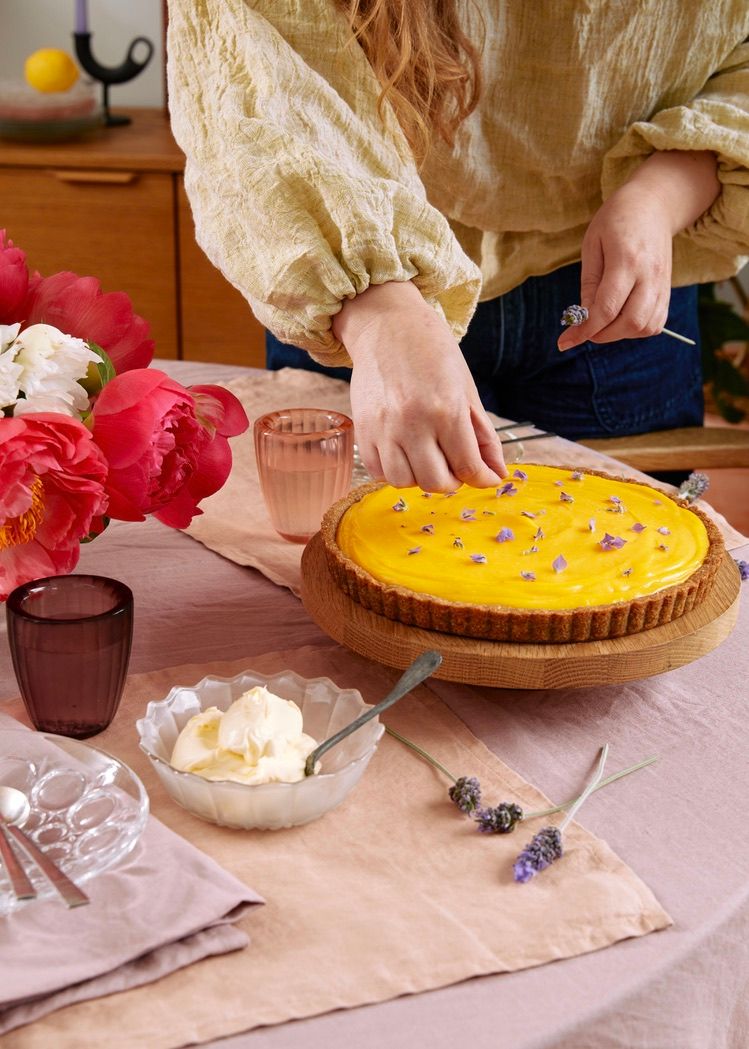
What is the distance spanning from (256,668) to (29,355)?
315mm

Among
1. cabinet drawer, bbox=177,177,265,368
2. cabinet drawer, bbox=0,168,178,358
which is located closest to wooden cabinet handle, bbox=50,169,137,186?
cabinet drawer, bbox=0,168,178,358

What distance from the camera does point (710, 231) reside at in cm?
150

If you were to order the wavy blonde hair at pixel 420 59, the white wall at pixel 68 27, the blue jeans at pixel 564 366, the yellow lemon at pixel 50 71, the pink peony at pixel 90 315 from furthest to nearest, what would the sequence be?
1. the white wall at pixel 68 27
2. the yellow lemon at pixel 50 71
3. the blue jeans at pixel 564 366
4. the wavy blonde hair at pixel 420 59
5. the pink peony at pixel 90 315

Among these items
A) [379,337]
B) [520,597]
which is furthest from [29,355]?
[520,597]

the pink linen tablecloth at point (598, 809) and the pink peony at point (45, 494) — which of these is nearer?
the pink linen tablecloth at point (598, 809)

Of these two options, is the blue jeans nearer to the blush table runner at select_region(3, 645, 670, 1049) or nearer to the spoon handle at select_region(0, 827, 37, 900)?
the blush table runner at select_region(3, 645, 670, 1049)

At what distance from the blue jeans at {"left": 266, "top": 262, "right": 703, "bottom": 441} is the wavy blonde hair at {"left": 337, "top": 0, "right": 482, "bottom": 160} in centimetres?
44

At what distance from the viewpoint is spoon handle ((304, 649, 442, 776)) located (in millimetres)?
793

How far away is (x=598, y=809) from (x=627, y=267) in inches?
25.7

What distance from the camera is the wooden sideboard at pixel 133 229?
336 cm

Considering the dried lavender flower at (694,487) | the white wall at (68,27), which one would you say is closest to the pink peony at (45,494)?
the dried lavender flower at (694,487)

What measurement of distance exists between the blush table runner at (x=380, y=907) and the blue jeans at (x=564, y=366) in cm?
101

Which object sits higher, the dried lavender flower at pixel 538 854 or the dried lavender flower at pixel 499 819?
the dried lavender flower at pixel 538 854

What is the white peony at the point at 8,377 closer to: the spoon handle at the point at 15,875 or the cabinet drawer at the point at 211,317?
the spoon handle at the point at 15,875
